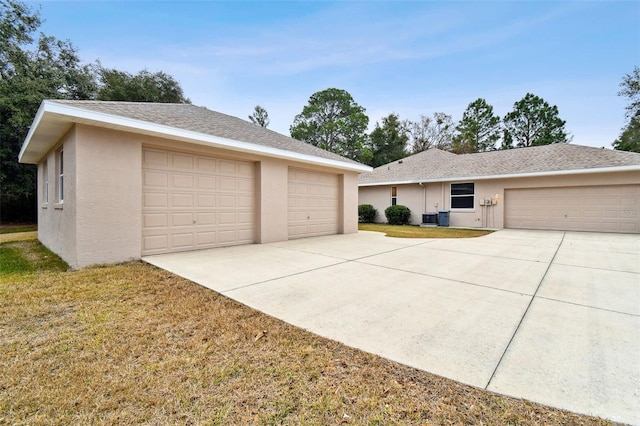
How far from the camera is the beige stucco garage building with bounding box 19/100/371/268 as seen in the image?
5.68 meters

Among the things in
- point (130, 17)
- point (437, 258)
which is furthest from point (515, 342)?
point (130, 17)

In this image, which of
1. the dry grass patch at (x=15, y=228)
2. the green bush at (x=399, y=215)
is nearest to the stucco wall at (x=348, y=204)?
the green bush at (x=399, y=215)

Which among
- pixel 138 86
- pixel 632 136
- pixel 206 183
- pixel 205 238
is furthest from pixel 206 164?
pixel 632 136

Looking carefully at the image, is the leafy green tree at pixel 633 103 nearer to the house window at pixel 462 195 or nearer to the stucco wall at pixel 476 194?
the stucco wall at pixel 476 194

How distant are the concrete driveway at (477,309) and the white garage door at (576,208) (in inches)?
272

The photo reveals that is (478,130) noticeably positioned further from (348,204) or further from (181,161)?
(181,161)

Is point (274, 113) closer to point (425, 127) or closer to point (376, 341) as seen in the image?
point (425, 127)

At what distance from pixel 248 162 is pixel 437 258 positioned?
20.0ft

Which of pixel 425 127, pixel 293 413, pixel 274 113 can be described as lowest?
pixel 293 413

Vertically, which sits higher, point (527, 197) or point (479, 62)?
point (479, 62)

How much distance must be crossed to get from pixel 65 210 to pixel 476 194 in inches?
676

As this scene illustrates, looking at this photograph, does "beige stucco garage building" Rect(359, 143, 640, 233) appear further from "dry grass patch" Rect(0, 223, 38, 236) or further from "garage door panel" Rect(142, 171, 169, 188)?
"dry grass patch" Rect(0, 223, 38, 236)

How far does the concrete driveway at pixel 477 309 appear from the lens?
2.19m

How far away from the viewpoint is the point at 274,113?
129ft
